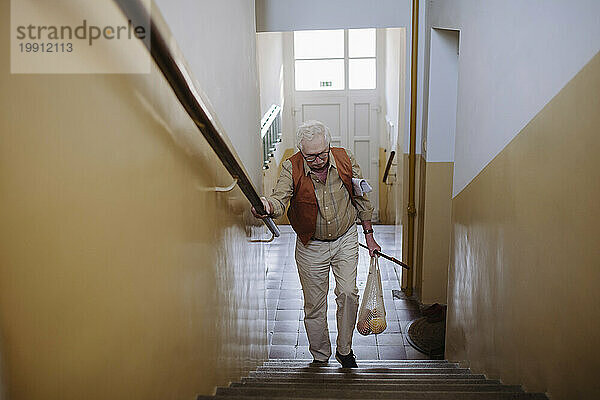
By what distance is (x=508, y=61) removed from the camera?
265cm

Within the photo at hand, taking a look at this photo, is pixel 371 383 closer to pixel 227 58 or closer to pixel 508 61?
pixel 508 61

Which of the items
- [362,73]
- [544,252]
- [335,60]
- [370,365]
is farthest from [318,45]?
[544,252]

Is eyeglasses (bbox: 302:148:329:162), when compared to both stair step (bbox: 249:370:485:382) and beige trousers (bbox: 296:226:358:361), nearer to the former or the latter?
beige trousers (bbox: 296:226:358:361)

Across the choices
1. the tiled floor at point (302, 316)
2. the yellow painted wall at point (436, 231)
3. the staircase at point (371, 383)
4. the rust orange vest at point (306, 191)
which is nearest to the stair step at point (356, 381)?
the staircase at point (371, 383)

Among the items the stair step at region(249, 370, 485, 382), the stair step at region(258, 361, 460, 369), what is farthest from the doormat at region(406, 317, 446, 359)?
the stair step at region(249, 370, 485, 382)

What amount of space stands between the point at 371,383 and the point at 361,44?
310 inches

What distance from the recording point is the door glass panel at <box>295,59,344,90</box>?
33.4 ft

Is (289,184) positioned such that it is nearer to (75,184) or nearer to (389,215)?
(75,184)

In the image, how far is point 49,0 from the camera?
47.9 inches

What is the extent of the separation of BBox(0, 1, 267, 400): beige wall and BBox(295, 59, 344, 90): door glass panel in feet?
27.0

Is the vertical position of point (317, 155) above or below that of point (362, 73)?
below

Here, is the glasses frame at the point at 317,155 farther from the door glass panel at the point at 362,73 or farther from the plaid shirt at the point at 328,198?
the door glass panel at the point at 362,73

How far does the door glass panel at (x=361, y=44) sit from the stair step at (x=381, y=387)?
7.82 m

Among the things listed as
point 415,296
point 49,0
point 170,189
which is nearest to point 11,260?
point 49,0
